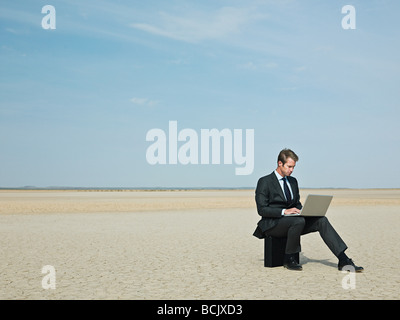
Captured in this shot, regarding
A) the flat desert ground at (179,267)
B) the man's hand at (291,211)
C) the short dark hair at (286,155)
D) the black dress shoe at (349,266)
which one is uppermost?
the short dark hair at (286,155)

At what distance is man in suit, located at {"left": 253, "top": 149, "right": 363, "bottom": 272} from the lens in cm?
690

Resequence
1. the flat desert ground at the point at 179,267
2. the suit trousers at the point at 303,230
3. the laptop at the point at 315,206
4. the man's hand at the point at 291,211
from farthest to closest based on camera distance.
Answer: the suit trousers at the point at 303,230 < the man's hand at the point at 291,211 < the laptop at the point at 315,206 < the flat desert ground at the point at 179,267

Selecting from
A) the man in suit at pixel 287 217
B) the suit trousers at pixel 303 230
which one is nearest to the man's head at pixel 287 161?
the man in suit at pixel 287 217

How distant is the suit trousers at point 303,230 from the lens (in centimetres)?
688

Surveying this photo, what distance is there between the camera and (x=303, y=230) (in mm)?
7125

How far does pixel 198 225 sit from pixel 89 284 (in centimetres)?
919

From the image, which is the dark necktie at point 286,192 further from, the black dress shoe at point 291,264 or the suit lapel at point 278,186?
the black dress shoe at point 291,264

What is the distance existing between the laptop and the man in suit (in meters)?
0.18

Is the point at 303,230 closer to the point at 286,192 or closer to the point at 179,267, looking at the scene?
the point at 286,192

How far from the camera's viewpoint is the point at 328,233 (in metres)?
6.92

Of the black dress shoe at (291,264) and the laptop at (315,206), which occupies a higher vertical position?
the laptop at (315,206)
